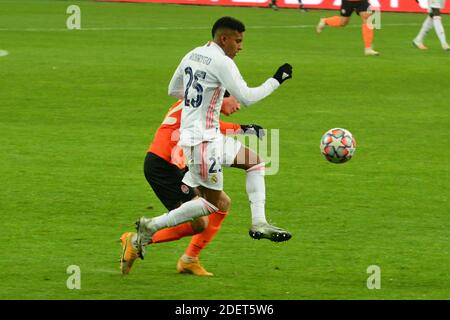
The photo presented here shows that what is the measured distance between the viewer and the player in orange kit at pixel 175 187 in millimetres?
9922

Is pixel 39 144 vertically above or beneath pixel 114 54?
beneath

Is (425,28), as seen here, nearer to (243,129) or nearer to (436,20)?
(436,20)

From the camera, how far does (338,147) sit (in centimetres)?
1140

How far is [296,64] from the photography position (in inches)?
959

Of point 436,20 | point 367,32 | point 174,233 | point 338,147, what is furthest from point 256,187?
point 436,20

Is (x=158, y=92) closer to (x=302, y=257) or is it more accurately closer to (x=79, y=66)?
(x=79, y=66)

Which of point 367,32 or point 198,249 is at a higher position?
point 367,32

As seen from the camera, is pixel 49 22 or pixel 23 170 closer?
pixel 23 170

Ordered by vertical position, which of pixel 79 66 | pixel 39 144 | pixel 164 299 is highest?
pixel 79 66

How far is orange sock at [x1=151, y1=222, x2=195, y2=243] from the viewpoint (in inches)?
393

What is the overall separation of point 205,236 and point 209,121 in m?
1.04

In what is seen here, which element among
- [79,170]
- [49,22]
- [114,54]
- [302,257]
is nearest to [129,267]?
[302,257]

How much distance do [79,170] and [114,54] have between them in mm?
11469

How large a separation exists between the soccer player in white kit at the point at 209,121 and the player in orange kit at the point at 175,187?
181mm
